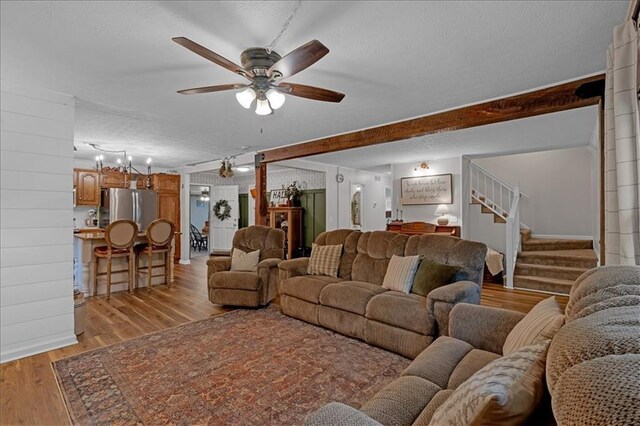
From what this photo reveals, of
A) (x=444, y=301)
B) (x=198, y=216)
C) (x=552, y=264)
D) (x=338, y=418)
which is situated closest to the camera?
(x=338, y=418)

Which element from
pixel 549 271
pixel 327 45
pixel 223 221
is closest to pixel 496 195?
pixel 549 271

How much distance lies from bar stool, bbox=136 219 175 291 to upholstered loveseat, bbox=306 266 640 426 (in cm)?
452

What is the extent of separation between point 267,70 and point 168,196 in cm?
621

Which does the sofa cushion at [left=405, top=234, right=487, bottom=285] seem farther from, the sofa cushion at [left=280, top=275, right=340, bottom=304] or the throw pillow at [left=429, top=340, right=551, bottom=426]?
the throw pillow at [left=429, top=340, right=551, bottom=426]

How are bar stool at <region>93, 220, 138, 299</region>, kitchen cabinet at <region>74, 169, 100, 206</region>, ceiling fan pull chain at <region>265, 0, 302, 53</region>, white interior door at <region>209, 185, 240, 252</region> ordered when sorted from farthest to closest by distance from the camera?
1. white interior door at <region>209, 185, 240, 252</region>
2. kitchen cabinet at <region>74, 169, 100, 206</region>
3. bar stool at <region>93, 220, 138, 299</region>
4. ceiling fan pull chain at <region>265, 0, 302, 53</region>

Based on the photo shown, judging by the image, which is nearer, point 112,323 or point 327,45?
point 327,45

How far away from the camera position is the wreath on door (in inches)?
359

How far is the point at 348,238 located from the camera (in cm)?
390

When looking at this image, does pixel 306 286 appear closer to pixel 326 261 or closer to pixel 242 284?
pixel 326 261

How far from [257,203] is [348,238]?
8.02 ft

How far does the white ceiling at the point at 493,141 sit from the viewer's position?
13.1 ft

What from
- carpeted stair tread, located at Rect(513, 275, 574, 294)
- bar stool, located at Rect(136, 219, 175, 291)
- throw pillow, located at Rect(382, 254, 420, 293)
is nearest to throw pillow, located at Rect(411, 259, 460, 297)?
throw pillow, located at Rect(382, 254, 420, 293)

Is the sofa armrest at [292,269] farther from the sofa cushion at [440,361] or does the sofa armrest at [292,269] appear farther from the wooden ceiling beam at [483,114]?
the sofa cushion at [440,361]

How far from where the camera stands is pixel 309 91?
231cm
